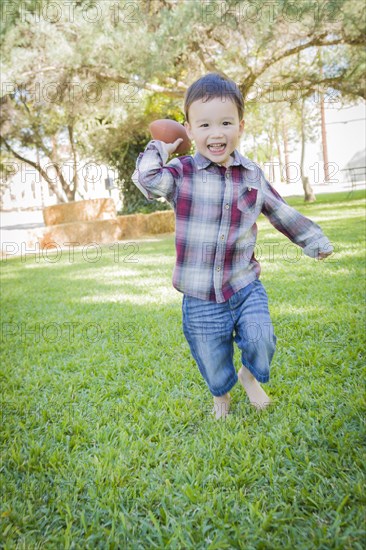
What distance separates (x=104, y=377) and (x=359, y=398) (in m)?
1.32

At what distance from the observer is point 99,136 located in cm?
1459

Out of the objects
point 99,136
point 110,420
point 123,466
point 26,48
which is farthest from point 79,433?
point 99,136

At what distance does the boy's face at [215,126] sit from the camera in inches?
69.2

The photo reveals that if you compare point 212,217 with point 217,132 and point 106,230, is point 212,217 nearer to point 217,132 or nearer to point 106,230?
point 217,132

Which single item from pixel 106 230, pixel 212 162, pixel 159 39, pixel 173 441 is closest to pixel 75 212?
pixel 106 230

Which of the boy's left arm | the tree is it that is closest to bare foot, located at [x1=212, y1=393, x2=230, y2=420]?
the boy's left arm

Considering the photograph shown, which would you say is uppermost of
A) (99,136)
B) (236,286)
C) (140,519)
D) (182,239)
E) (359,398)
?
(99,136)

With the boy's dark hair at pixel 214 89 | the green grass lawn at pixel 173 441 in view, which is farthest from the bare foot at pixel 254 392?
the boy's dark hair at pixel 214 89

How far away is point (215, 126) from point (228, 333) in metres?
0.83

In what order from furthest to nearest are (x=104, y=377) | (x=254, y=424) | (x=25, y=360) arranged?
(x=25, y=360) → (x=104, y=377) → (x=254, y=424)

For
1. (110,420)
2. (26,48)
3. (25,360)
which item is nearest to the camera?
(110,420)

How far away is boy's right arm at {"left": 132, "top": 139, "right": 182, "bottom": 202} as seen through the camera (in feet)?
5.85

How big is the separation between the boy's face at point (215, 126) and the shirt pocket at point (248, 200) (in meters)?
0.16

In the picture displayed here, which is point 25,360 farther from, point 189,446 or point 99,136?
point 99,136
